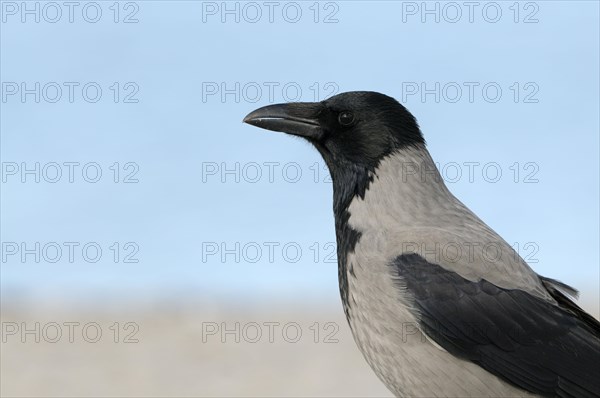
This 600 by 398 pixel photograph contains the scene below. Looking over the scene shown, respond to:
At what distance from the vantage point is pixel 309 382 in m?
17.0

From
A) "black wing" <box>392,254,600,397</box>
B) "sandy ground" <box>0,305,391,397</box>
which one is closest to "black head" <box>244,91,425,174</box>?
"black wing" <box>392,254,600,397</box>

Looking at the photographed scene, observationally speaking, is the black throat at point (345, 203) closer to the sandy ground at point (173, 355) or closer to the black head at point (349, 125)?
the black head at point (349, 125)

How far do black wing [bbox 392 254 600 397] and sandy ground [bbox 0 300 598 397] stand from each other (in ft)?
22.9

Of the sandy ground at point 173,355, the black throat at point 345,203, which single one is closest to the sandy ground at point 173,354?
the sandy ground at point 173,355

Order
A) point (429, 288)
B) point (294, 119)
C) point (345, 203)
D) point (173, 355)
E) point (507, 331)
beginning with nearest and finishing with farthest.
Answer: point (507, 331), point (429, 288), point (345, 203), point (294, 119), point (173, 355)

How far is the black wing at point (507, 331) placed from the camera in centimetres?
626

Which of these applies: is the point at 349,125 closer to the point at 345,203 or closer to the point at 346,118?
the point at 346,118

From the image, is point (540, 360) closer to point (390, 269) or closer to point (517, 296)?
point (517, 296)

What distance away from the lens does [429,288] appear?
6547mm

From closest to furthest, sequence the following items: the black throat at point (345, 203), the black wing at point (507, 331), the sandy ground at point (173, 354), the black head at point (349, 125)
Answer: the black wing at point (507, 331)
the black throat at point (345, 203)
the black head at point (349, 125)
the sandy ground at point (173, 354)

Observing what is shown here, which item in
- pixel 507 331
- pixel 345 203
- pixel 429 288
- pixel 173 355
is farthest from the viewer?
pixel 173 355

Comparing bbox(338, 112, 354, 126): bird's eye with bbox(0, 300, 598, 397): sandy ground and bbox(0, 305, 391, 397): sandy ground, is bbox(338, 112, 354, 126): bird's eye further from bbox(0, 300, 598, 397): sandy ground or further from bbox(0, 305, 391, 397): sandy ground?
bbox(0, 305, 391, 397): sandy ground

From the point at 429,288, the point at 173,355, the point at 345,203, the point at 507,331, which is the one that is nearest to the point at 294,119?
the point at 345,203

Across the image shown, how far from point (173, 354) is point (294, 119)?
12.8 meters
